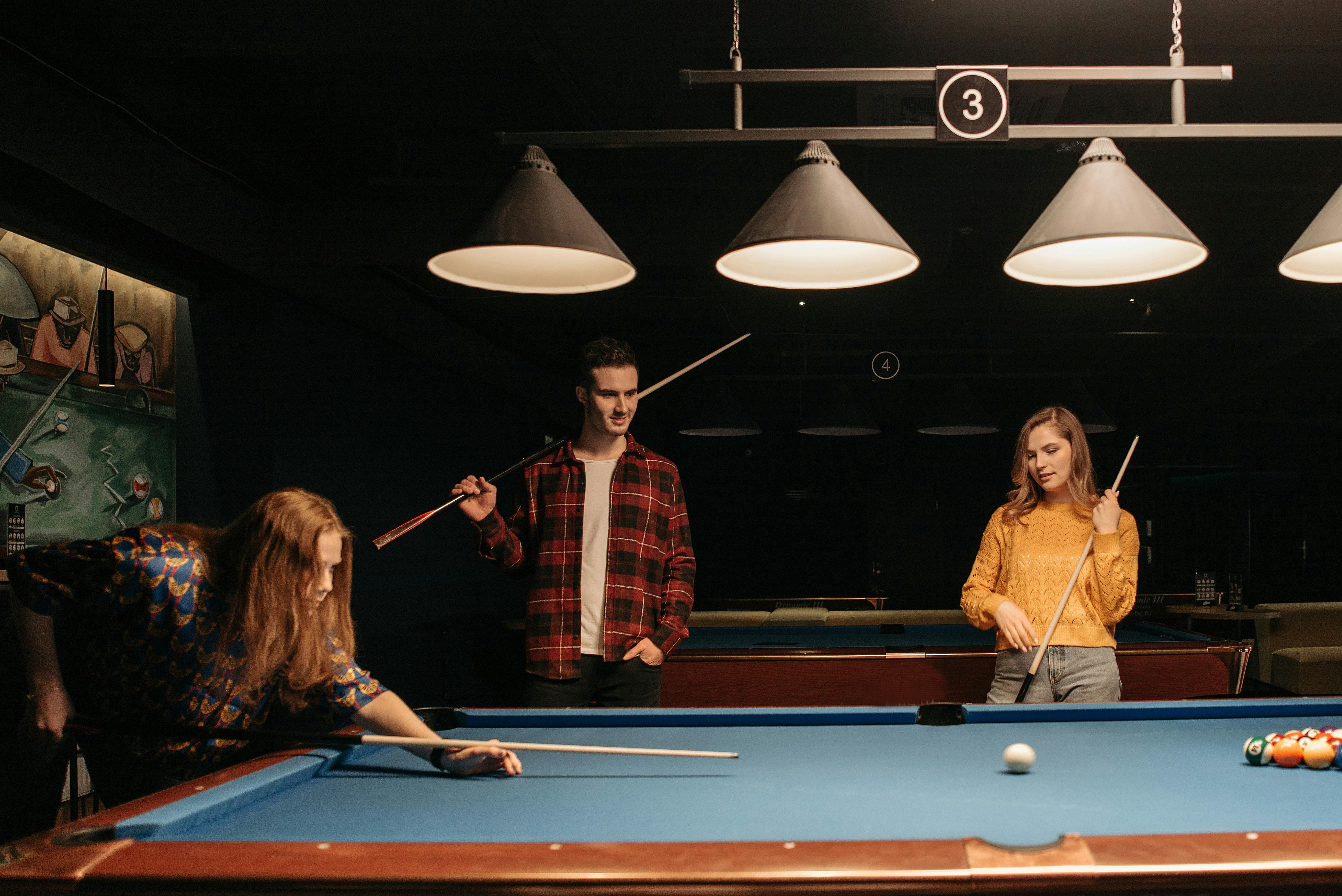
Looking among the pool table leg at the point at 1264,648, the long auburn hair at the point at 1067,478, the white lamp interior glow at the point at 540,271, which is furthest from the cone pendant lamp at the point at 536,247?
the pool table leg at the point at 1264,648

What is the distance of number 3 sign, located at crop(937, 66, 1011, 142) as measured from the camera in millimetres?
2182

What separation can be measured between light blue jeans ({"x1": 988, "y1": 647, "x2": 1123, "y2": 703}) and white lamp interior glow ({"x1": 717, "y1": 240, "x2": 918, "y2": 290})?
44.8 inches

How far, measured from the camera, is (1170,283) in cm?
588

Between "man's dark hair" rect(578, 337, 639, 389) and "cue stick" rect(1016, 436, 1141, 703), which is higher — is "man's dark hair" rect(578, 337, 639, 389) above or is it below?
above

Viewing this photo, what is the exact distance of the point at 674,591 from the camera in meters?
2.81

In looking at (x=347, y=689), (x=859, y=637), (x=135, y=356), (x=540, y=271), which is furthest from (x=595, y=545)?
(x=135, y=356)

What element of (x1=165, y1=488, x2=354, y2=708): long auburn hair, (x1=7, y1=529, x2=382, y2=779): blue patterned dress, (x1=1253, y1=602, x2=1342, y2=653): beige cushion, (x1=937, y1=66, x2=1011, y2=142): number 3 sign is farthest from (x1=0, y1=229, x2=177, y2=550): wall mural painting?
(x1=1253, y1=602, x2=1342, y2=653): beige cushion

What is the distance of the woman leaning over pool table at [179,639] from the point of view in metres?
1.77

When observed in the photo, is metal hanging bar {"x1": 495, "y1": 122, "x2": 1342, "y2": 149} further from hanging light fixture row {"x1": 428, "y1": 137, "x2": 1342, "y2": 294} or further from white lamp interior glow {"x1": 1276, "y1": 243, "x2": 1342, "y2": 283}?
white lamp interior glow {"x1": 1276, "y1": 243, "x2": 1342, "y2": 283}

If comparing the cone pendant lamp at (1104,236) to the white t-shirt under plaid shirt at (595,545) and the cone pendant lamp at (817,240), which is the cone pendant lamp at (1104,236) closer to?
the cone pendant lamp at (817,240)

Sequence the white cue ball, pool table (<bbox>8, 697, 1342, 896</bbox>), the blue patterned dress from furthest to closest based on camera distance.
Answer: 1. the blue patterned dress
2. the white cue ball
3. pool table (<bbox>8, 697, 1342, 896</bbox>)

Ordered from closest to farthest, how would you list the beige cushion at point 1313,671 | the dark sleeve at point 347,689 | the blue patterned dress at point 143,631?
the blue patterned dress at point 143,631 → the dark sleeve at point 347,689 → the beige cushion at point 1313,671

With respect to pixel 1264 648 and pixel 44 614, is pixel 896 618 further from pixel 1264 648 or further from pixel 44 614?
pixel 44 614

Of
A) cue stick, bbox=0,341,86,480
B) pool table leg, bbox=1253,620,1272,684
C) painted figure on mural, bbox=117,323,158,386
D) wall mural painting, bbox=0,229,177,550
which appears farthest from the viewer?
pool table leg, bbox=1253,620,1272,684
